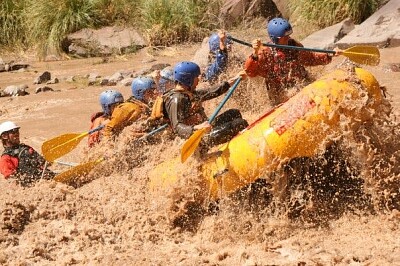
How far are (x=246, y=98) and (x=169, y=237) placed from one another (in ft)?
Result: 8.95

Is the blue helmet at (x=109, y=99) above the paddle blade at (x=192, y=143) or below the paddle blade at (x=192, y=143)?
below

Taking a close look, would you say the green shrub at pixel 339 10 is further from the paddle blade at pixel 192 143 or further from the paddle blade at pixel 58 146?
the paddle blade at pixel 192 143

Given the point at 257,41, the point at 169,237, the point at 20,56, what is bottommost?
the point at 20,56

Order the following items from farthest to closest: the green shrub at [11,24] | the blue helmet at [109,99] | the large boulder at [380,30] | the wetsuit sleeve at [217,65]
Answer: the green shrub at [11,24] < the large boulder at [380,30] < the wetsuit sleeve at [217,65] < the blue helmet at [109,99]

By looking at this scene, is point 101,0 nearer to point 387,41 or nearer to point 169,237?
point 387,41

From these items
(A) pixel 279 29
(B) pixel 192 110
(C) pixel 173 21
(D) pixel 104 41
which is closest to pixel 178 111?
(B) pixel 192 110

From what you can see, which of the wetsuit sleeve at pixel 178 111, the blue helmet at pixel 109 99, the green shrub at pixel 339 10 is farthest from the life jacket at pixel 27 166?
the green shrub at pixel 339 10

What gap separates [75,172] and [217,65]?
2.25m

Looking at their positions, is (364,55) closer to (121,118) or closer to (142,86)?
(142,86)

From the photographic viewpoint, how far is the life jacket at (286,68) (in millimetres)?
6582

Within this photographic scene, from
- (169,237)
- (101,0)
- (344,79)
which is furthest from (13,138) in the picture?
(101,0)

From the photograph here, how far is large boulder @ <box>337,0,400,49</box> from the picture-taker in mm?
10789

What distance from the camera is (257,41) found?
6.23 metres

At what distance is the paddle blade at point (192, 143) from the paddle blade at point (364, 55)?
1.80 meters
